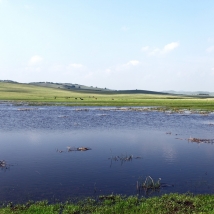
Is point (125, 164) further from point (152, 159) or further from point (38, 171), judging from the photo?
point (38, 171)

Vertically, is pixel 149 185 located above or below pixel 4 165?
above

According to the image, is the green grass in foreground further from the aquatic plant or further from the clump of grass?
the aquatic plant

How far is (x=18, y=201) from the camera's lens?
16625mm

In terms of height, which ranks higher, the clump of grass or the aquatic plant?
the clump of grass

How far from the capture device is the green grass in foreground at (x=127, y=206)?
15109 mm

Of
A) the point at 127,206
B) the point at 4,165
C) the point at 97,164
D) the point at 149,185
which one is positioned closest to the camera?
the point at 127,206

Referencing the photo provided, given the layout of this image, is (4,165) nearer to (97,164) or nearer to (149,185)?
(97,164)

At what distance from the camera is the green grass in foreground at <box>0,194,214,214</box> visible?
15109 millimetres

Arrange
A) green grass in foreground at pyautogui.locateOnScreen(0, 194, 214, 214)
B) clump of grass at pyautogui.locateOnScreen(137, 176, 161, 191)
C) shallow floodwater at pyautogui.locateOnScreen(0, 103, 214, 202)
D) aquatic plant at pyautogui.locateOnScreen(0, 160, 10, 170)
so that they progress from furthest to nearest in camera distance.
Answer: aquatic plant at pyautogui.locateOnScreen(0, 160, 10, 170) → clump of grass at pyautogui.locateOnScreen(137, 176, 161, 191) → shallow floodwater at pyautogui.locateOnScreen(0, 103, 214, 202) → green grass in foreground at pyautogui.locateOnScreen(0, 194, 214, 214)

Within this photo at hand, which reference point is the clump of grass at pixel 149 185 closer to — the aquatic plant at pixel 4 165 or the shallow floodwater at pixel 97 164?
the shallow floodwater at pixel 97 164

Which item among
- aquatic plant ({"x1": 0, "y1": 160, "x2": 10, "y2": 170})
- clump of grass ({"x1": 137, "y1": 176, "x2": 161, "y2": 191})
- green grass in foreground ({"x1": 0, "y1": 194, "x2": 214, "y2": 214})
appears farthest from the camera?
aquatic plant ({"x1": 0, "y1": 160, "x2": 10, "y2": 170})

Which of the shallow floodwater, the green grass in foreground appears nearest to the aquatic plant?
the shallow floodwater

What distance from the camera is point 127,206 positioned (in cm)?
1575

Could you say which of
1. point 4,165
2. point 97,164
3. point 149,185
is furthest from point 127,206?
point 4,165
